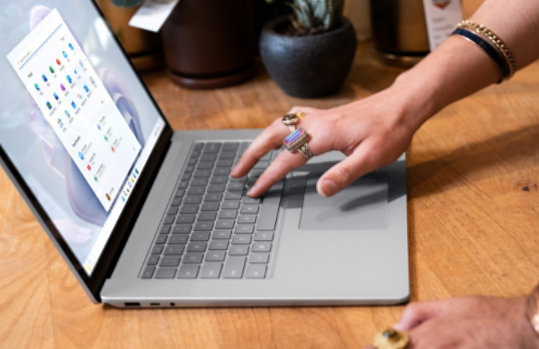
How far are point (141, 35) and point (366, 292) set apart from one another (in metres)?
0.82

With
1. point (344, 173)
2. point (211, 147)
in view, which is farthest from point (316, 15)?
point (344, 173)

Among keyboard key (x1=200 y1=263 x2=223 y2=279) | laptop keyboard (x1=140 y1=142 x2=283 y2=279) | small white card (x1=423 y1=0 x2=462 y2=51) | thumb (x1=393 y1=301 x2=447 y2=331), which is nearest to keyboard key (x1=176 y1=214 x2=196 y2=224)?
laptop keyboard (x1=140 y1=142 x2=283 y2=279)

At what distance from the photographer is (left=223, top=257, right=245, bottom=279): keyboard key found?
69cm

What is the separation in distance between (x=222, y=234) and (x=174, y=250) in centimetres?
6

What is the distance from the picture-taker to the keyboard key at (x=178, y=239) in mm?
755

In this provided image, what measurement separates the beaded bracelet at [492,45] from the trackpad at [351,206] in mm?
230

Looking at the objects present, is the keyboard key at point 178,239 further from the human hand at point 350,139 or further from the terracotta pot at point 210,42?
the terracotta pot at point 210,42

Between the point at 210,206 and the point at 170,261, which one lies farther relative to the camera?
the point at 210,206

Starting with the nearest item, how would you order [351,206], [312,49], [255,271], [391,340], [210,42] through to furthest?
[391,340] → [255,271] → [351,206] → [312,49] → [210,42]

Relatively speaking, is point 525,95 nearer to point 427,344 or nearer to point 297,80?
point 297,80

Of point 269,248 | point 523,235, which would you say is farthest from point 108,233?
point 523,235

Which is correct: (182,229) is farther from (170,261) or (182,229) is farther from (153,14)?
(153,14)

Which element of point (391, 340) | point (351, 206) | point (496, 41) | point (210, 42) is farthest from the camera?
point (210, 42)

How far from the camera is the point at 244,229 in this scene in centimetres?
76
